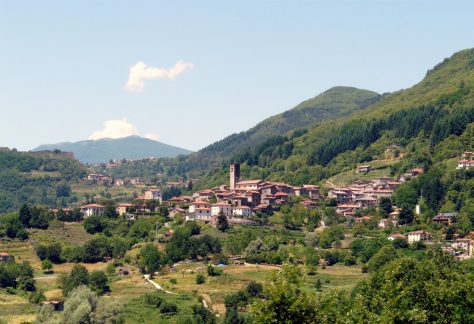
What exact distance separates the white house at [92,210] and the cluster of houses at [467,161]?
4852cm

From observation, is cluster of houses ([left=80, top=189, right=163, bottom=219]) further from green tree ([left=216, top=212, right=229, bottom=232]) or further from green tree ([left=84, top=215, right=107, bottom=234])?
green tree ([left=216, top=212, right=229, bottom=232])

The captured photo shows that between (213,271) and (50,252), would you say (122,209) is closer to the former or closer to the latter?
(50,252)

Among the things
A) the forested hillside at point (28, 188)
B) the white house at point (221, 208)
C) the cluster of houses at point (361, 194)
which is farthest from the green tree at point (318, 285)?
the forested hillside at point (28, 188)

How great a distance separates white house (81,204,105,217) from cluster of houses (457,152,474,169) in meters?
48.5

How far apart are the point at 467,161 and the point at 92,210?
50.8 m

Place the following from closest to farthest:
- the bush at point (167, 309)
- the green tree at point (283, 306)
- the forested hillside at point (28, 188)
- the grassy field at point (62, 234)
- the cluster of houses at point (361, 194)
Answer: the green tree at point (283, 306) < the bush at point (167, 309) < the grassy field at point (62, 234) < the cluster of houses at point (361, 194) < the forested hillside at point (28, 188)

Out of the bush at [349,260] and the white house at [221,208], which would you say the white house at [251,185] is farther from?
the bush at [349,260]

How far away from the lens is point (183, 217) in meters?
104

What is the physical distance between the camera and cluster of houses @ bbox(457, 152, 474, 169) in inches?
4215

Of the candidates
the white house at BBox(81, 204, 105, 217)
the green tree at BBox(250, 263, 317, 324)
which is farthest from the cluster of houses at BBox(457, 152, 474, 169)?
the green tree at BBox(250, 263, 317, 324)

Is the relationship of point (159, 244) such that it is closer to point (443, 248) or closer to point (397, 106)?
point (443, 248)

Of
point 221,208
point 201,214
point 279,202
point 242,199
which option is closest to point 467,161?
point 279,202

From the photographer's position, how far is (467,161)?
107938 mm

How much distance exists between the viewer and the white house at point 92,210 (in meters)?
113
